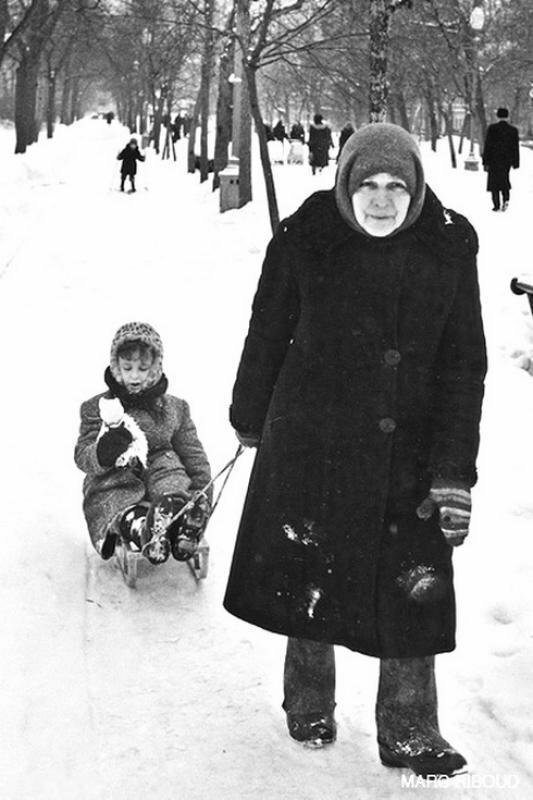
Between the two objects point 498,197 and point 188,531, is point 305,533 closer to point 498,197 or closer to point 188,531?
point 188,531

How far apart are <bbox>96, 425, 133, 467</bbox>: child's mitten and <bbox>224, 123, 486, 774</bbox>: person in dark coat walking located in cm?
150

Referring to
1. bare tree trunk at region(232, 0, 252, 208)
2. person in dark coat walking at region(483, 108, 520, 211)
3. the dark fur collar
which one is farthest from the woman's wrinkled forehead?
bare tree trunk at region(232, 0, 252, 208)

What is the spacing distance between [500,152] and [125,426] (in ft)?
45.2

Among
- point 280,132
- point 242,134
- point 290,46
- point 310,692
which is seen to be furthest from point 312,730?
point 280,132

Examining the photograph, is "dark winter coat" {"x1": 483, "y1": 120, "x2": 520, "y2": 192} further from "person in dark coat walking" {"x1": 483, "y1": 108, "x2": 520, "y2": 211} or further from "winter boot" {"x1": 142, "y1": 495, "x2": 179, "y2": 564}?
"winter boot" {"x1": 142, "y1": 495, "x2": 179, "y2": 564}

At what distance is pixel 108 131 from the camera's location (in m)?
68.0

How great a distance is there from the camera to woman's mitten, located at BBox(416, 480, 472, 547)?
2.86 meters

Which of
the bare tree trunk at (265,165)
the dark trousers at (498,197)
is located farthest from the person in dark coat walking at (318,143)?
the bare tree trunk at (265,165)

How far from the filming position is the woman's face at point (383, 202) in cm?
282

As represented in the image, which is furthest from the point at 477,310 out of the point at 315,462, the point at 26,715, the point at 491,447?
the point at 491,447

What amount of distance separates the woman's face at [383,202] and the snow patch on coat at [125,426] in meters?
1.92

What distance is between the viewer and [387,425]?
9.54 feet

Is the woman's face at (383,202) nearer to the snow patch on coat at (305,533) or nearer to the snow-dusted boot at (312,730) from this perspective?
the snow patch on coat at (305,533)

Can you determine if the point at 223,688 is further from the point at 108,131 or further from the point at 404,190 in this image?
the point at 108,131
